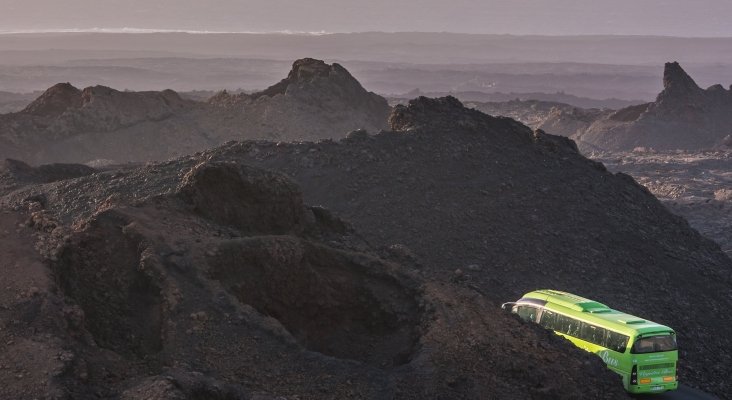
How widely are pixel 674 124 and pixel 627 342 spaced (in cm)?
5441

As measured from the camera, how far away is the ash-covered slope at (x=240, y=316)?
1070cm

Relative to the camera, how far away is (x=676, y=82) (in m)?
66.3

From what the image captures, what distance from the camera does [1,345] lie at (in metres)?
10.4

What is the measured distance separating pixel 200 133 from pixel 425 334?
36.8 m

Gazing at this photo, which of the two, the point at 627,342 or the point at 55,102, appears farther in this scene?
the point at 55,102

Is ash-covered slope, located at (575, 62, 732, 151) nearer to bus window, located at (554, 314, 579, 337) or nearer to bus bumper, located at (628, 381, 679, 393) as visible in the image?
bus window, located at (554, 314, 579, 337)

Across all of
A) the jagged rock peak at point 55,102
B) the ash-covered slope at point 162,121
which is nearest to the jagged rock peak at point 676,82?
the ash-covered slope at point 162,121

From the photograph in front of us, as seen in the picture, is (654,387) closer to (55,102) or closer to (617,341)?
(617,341)

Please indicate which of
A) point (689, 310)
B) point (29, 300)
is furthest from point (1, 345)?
point (689, 310)

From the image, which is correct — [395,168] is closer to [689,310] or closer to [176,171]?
[176,171]

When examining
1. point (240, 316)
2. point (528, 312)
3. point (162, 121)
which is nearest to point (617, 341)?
point (528, 312)

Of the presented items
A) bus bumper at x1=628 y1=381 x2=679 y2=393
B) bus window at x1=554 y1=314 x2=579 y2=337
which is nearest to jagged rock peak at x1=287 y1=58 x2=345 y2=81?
bus window at x1=554 y1=314 x2=579 y2=337

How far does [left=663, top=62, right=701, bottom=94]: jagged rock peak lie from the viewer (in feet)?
218

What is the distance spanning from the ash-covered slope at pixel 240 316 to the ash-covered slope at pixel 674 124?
173ft
